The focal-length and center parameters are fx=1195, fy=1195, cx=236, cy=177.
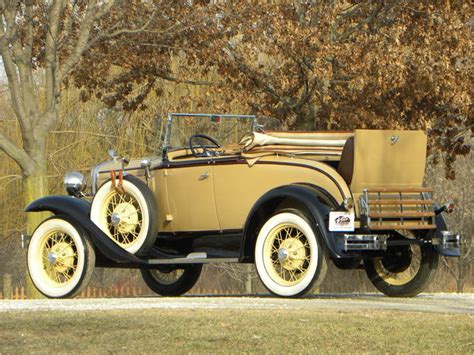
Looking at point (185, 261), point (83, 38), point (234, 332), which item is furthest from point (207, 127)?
point (234, 332)

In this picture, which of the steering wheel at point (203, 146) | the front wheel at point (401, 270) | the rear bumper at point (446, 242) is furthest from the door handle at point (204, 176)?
the rear bumper at point (446, 242)

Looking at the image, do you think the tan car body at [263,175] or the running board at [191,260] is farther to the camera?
the running board at [191,260]

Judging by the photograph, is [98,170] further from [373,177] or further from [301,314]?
A: [301,314]

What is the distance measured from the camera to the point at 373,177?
1248cm

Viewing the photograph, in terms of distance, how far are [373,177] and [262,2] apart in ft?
29.8

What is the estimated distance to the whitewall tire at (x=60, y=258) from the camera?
13.0m

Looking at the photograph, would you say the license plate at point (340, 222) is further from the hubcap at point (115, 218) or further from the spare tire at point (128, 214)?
the hubcap at point (115, 218)

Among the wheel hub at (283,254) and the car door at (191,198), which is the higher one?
the car door at (191,198)

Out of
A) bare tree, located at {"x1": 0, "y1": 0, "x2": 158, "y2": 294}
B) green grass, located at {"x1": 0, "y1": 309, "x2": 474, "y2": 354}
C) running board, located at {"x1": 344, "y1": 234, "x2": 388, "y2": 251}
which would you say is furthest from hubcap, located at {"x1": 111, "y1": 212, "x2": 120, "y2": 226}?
bare tree, located at {"x1": 0, "y1": 0, "x2": 158, "y2": 294}

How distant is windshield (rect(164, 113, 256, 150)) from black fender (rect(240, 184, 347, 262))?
153cm

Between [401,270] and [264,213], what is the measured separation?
2014mm

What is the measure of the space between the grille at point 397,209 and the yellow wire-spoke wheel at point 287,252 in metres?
0.68

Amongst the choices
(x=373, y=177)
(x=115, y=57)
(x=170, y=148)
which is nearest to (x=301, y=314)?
(x=373, y=177)

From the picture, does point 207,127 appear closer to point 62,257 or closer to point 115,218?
point 115,218
